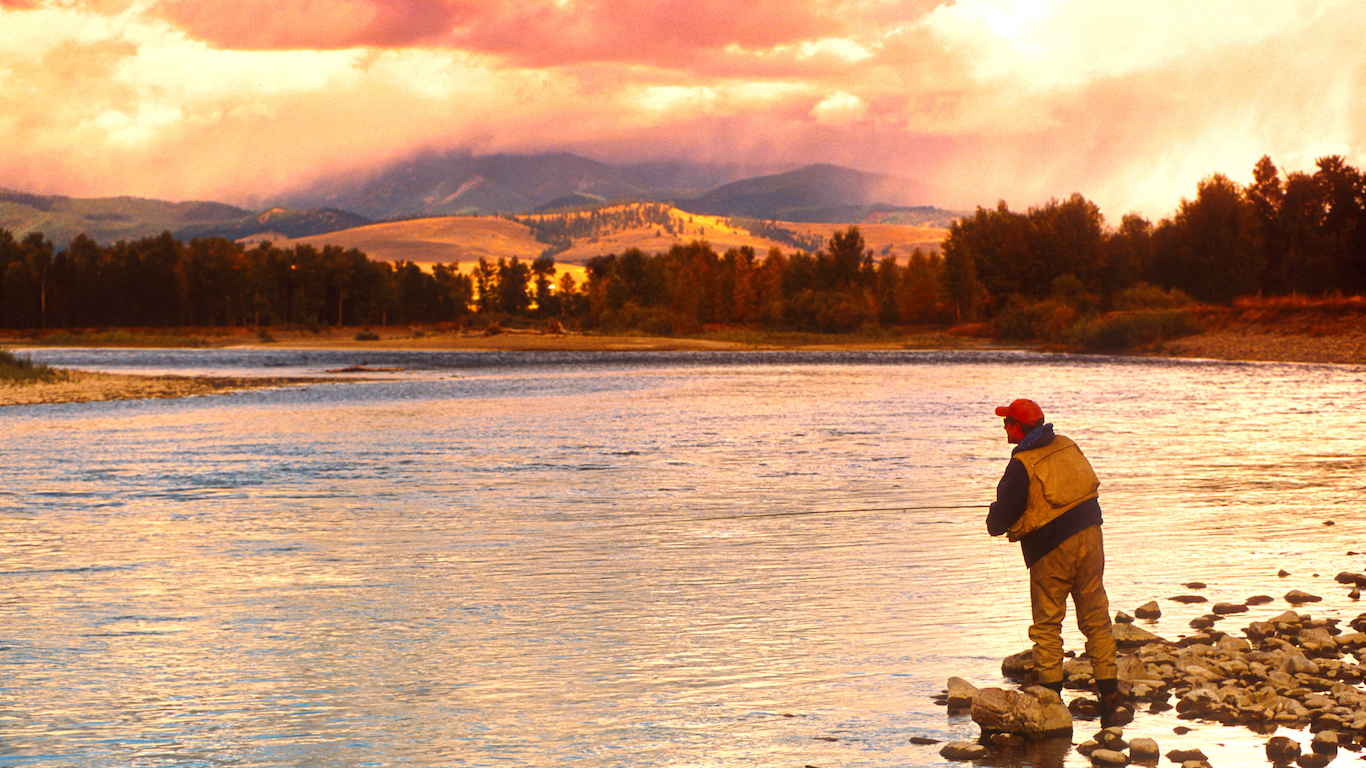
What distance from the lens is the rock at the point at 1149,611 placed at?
38.2 feet

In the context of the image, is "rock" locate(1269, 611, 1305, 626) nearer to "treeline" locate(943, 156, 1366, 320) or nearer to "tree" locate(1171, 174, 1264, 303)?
"treeline" locate(943, 156, 1366, 320)

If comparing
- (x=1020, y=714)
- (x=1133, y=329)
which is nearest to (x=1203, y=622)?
(x=1020, y=714)

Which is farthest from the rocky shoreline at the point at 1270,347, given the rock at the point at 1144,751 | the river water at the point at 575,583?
the rock at the point at 1144,751

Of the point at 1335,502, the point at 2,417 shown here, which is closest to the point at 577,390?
the point at 2,417

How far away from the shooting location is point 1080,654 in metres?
10.5

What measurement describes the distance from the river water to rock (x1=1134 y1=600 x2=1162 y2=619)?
228 millimetres

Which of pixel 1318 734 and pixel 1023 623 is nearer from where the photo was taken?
pixel 1318 734

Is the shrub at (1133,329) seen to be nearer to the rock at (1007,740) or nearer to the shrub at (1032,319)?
the shrub at (1032,319)

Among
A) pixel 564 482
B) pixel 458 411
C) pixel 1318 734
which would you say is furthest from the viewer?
pixel 458 411

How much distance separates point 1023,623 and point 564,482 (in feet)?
44.2

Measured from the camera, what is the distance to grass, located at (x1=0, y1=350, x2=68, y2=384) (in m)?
57.7

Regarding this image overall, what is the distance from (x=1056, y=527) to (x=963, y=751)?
1756 mm

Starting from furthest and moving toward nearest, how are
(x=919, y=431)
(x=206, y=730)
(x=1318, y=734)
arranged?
(x=919, y=431), (x=206, y=730), (x=1318, y=734)

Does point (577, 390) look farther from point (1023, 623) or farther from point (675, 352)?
point (675, 352)
